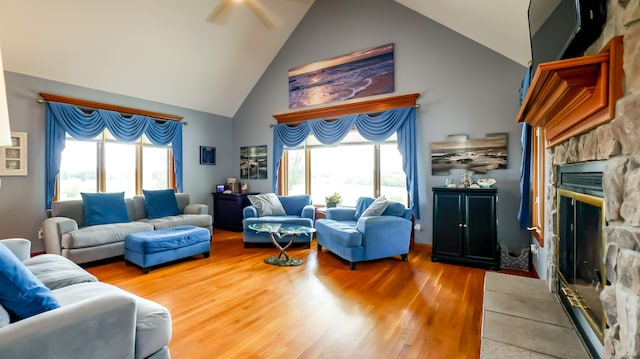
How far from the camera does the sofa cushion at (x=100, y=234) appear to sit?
3.57 meters

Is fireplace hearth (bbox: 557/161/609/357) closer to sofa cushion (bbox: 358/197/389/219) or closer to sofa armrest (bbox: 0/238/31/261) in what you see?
sofa cushion (bbox: 358/197/389/219)

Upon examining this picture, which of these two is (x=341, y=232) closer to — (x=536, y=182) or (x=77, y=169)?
(x=536, y=182)

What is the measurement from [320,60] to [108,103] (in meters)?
3.78

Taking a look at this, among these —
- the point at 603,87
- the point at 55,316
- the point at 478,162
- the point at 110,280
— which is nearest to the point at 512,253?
the point at 478,162

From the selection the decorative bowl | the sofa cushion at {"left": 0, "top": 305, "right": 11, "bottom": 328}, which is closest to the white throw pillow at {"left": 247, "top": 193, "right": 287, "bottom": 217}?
the decorative bowl

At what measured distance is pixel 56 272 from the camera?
2127mm

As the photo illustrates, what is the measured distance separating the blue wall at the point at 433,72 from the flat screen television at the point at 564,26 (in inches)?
85.9

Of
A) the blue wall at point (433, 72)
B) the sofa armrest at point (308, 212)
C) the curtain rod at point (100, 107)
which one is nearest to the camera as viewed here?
the blue wall at point (433, 72)

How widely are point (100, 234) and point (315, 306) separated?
3068mm

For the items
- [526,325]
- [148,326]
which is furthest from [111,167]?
[526,325]

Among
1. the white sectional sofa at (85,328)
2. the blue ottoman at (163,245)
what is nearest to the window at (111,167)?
the blue ottoman at (163,245)

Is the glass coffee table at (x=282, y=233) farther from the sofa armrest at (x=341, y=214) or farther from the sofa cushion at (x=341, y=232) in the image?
the sofa armrest at (x=341, y=214)

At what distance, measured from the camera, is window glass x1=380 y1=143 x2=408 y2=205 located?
16.0 ft

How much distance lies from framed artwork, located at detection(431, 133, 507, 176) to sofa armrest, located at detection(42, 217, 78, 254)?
500cm
